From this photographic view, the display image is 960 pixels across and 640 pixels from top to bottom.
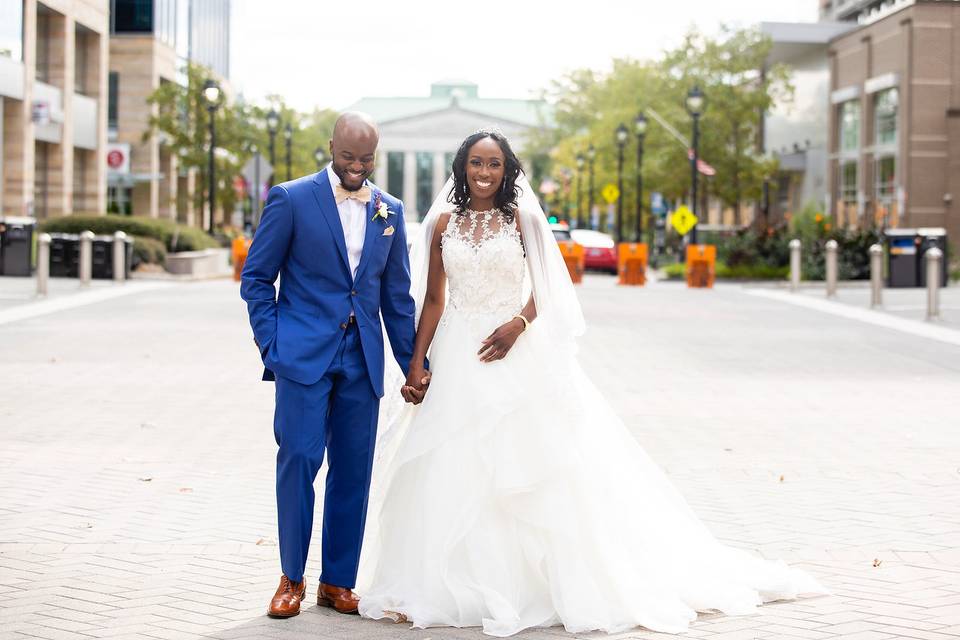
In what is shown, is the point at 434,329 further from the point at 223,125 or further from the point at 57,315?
the point at 223,125

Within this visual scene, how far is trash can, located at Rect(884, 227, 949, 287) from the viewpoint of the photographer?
35.1m

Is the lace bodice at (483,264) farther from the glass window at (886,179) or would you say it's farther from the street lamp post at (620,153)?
the glass window at (886,179)

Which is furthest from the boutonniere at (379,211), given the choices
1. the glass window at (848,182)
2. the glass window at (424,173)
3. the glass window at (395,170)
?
the glass window at (395,170)

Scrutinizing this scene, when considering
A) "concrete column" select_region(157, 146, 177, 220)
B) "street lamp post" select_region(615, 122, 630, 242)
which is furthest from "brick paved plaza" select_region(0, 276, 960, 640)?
"concrete column" select_region(157, 146, 177, 220)

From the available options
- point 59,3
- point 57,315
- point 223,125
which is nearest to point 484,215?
point 57,315

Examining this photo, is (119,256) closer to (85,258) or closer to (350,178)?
(85,258)

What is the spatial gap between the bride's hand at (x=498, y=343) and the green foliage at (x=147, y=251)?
32342 mm

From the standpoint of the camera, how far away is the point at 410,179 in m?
164

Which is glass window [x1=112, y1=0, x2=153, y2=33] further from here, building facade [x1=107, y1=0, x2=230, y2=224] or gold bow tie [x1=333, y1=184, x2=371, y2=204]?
gold bow tie [x1=333, y1=184, x2=371, y2=204]

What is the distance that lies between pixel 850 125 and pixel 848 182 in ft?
8.35

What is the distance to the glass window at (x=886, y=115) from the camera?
5797cm

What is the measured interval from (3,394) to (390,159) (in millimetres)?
155255

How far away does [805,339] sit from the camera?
64.7ft

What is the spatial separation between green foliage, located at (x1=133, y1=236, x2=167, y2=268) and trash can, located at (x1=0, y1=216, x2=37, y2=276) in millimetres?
3824
